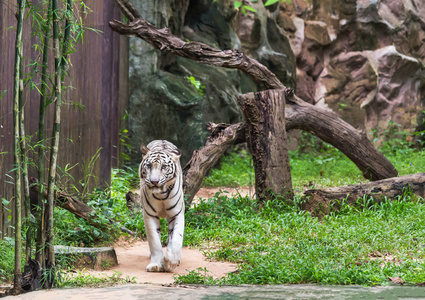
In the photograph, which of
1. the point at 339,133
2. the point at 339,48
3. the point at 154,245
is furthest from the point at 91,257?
the point at 339,48

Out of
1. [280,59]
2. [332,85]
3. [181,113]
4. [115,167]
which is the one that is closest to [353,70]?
[332,85]

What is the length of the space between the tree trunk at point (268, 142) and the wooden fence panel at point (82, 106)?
205 centimetres

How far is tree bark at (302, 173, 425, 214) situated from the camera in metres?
6.77

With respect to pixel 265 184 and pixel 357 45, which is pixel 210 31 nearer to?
pixel 357 45

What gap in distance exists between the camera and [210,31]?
44.1 feet

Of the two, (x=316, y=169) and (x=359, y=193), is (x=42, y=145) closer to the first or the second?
(x=359, y=193)

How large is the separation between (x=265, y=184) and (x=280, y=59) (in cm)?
832

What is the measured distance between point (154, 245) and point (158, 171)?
0.69 meters

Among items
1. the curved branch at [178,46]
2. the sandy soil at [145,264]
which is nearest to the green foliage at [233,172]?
the curved branch at [178,46]

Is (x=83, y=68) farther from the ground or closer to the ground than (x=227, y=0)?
closer to the ground

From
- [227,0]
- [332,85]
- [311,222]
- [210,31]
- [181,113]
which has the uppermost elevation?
[227,0]

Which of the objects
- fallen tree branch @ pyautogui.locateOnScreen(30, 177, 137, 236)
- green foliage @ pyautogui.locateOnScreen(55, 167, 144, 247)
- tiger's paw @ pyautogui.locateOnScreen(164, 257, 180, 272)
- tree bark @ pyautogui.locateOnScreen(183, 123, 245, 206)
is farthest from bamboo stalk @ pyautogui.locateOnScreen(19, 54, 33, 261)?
tree bark @ pyautogui.locateOnScreen(183, 123, 245, 206)

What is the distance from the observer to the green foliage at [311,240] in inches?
153

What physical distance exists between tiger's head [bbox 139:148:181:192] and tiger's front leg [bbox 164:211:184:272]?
0.38 metres
